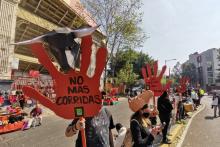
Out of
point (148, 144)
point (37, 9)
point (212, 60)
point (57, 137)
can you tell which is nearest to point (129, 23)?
point (37, 9)

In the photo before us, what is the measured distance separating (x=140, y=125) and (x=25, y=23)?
30468 millimetres

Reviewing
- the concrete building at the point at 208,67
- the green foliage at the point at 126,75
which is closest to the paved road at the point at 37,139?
the green foliage at the point at 126,75

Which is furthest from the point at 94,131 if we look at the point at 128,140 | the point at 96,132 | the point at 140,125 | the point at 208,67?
the point at 208,67

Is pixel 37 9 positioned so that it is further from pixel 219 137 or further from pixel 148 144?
pixel 148 144

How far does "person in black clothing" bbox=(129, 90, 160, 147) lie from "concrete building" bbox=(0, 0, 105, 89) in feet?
57.3

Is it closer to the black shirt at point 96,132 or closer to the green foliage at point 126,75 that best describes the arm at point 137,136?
the black shirt at point 96,132

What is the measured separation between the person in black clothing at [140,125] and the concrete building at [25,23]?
17.5 m

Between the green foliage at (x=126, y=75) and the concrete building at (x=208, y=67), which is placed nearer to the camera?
the green foliage at (x=126, y=75)

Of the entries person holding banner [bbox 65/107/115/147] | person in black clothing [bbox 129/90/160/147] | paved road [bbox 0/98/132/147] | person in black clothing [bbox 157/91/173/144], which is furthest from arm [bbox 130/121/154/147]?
paved road [bbox 0/98/132/147]

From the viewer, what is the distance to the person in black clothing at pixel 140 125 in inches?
158

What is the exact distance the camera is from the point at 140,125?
4105 mm

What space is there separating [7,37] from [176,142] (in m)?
19.1

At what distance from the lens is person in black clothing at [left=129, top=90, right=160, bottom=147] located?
158 inches

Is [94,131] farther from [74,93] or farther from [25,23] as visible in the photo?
[25,23]
